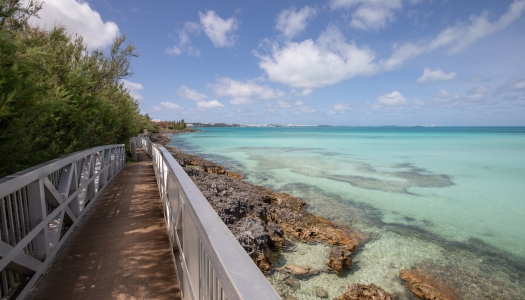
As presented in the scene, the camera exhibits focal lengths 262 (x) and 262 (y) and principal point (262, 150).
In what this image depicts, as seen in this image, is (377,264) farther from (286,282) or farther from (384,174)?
(384,174)

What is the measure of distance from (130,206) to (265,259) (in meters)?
3.45

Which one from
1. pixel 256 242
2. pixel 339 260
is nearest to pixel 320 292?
pixel 339 260

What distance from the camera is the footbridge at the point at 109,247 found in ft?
4.60

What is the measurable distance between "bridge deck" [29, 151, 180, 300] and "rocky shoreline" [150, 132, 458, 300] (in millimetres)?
2334

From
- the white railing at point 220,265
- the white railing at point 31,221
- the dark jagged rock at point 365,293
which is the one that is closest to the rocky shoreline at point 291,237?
the dark jagged rock at point 365,293

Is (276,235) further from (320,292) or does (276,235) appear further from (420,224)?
(420,224)

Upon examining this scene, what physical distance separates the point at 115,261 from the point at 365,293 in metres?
4.57

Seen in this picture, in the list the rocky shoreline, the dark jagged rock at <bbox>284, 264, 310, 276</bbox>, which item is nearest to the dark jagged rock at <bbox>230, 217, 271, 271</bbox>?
the rocky shoreline

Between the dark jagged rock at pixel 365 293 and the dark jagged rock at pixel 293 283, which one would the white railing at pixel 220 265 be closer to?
the dark jagged rock at pixel 293 283

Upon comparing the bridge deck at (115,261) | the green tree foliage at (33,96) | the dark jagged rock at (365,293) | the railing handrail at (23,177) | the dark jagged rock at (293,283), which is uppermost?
the green tree foliage at (33,96)

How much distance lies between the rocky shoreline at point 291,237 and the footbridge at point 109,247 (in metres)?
2.35

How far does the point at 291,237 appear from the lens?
7.79 m

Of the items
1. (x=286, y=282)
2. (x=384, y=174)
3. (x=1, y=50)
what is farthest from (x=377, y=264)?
(x=384, y=174)

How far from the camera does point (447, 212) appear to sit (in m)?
11.4
